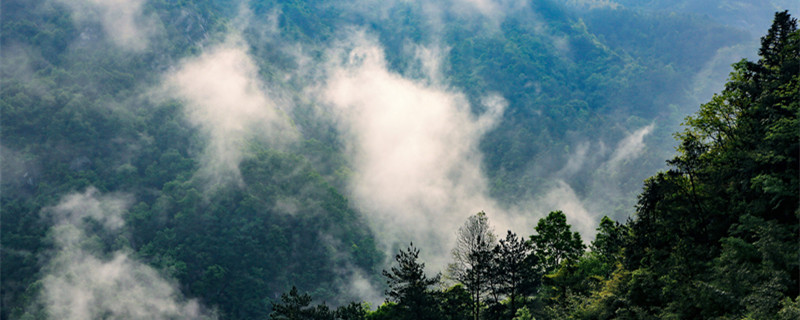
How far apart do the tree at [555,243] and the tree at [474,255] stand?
5.17m

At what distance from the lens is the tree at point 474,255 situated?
46688 millimetres

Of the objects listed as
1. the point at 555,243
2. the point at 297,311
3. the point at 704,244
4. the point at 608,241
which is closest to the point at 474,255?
the point at 555,243

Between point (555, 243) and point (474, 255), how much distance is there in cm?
862

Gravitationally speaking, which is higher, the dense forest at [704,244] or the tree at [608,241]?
the tree at [608,241]

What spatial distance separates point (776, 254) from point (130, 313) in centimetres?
19424

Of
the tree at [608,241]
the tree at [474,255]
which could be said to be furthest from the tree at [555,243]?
the tree at [474,255]

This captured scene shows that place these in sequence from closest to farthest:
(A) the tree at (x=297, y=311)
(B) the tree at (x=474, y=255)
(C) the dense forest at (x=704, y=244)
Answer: (C) the dense forest at (x=704, y=244)
(B) the tree at (x=474, y=255)
(A) the tree at (x=297, y=311)

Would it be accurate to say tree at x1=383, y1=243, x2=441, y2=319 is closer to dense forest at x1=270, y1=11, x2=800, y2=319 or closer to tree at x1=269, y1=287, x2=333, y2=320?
dense forest at x1=270, y1=11, x2=800, y2=319

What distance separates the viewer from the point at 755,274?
910 inches

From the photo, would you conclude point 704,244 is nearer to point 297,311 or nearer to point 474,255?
point 474,255

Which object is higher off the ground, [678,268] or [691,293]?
[678,268]

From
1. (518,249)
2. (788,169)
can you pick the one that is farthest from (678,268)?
(518,249)

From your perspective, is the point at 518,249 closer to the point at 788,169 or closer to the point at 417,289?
the point at 417,289

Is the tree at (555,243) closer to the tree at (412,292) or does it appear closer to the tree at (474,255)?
the tree at (474,255)
